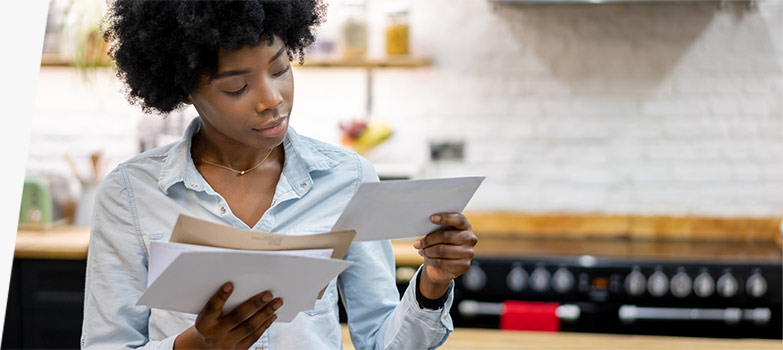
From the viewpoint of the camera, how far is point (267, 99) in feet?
3.79

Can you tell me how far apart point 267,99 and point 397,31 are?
2.24 meters

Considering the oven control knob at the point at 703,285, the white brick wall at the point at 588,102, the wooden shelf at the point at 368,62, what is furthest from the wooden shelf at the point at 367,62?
the oven control knob at the point at 703,285


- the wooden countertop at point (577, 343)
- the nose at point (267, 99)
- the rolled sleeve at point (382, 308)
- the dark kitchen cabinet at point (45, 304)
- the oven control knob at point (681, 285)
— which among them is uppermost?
the nose at point (267, 99)

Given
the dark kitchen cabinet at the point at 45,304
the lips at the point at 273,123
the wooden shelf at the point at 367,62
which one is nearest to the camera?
the lips at the point at 273,123

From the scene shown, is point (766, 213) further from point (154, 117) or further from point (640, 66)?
point (154, 117)

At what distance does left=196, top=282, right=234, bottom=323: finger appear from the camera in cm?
102

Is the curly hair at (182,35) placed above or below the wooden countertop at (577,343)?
above

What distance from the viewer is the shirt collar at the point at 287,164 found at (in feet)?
4.07

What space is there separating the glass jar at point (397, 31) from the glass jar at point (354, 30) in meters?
0.11

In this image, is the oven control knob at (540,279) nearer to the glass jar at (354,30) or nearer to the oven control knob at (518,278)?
the oven control knob at (518,278)

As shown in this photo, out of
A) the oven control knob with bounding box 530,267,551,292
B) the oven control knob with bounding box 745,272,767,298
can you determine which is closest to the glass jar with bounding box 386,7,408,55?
the oven control knob with bounding box 530,267,551,292

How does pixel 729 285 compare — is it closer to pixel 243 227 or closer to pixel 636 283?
pixel 636 283

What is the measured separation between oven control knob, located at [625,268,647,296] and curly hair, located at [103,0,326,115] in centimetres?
187

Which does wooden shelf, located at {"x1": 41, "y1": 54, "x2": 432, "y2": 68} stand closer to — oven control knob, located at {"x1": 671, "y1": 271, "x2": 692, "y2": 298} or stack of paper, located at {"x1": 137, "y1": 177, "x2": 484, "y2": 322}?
oven control knob, located at {"x1": 671, "y1": 271, "x2": 692, "y2": 298}
